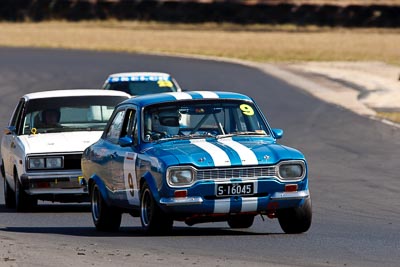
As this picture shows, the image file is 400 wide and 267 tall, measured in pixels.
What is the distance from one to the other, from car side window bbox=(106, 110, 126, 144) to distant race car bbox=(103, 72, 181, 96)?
434 inches

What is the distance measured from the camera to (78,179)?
14.1 m

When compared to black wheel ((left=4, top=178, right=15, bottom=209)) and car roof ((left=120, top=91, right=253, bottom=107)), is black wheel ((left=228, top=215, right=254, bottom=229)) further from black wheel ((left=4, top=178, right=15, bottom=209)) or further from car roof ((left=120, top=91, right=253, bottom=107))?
black wheel ((left=4, top=178, right=15, bottom=209))

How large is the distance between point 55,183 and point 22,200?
60cm

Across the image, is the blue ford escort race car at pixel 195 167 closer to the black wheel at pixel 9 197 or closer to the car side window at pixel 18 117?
the black wheel at pixel 9 197

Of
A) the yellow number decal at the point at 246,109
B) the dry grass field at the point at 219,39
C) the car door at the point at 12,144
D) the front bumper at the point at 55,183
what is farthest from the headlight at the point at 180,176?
the dry grass field at the point at 219,39

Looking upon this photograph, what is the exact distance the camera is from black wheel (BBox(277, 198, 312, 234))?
35.4 feet

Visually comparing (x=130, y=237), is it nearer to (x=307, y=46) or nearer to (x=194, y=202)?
(x=194, y=202)

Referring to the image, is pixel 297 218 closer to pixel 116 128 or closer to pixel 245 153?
pixel 245 153

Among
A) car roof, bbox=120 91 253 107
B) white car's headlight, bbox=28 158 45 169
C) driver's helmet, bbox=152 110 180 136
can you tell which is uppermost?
car roof, bbox=120 91 253 107

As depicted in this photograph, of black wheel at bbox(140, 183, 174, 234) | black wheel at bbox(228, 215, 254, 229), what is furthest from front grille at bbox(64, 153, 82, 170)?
black wheel at bbox(140, 183, 174, 234)

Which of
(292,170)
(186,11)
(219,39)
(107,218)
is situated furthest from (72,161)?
(186,11)

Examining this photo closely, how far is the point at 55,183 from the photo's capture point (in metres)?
14.1

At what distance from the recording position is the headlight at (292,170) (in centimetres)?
1059

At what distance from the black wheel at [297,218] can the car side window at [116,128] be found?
1914 mm
